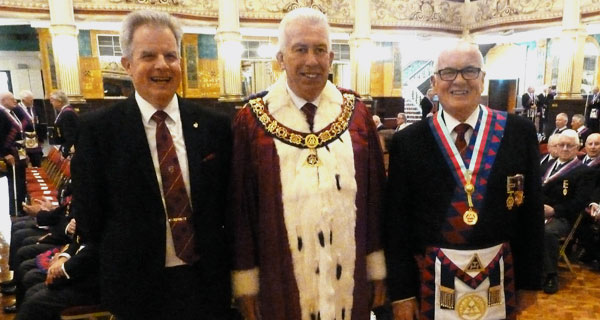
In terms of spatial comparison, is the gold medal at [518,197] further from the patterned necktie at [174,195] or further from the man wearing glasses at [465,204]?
the patterned necktie at [174,195]

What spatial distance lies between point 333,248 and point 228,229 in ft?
1.30

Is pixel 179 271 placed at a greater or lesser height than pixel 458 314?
greater

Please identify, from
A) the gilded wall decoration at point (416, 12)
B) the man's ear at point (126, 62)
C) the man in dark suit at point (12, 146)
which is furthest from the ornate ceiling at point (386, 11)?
the man's ear at point (126, 62)

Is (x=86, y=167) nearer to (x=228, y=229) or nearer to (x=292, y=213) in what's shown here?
(x=228, y=229)

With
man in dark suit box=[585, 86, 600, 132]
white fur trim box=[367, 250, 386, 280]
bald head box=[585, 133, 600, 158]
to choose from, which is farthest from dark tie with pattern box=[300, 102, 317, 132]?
man in dark suit box=[585, 86, 600, 132]

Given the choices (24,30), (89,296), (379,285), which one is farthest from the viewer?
(24,30)

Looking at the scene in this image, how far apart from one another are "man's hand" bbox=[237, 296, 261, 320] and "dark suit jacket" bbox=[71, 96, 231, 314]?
203mm

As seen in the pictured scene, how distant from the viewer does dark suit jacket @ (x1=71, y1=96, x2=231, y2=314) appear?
1.40 meters

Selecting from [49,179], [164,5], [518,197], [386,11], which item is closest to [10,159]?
[49,179]

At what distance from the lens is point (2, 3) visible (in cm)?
889

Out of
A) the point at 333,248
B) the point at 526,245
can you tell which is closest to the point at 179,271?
the point at 333,248

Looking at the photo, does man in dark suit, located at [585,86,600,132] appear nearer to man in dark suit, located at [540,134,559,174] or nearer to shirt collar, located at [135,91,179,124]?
man in dark suit, located at [540,134,559,174]

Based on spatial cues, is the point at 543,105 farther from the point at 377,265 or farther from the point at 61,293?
the point at 61,293

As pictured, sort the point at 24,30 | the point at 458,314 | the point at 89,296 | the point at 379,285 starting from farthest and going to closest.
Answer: the point at 24,30 < the point at 89,296 < the point at 379,285 < the point at 458,314
